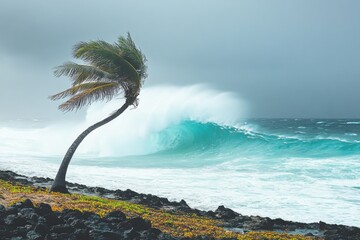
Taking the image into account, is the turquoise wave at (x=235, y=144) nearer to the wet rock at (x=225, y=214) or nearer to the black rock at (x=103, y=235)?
the wet rock at (x=225, y=214)

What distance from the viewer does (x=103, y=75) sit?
13.5m

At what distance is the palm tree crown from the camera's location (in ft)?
43.5

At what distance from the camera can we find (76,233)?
20.4 feet

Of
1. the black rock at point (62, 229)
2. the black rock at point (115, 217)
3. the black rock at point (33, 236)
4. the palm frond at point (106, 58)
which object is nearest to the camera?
the black rock at point (33, 236)

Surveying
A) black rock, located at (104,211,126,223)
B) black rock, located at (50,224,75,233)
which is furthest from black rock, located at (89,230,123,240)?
black rock, located at (104,211,126,223)

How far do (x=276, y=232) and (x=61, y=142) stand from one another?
115 feet

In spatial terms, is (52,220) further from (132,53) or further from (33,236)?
(132,53)

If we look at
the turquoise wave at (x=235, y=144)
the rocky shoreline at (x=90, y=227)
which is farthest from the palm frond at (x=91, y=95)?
the turquoise wave at (x=235, y=144)

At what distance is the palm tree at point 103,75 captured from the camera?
43.4 ft

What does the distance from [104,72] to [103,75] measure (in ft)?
0.34

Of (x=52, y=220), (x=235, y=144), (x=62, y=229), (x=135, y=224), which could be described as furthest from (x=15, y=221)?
(x=235, y=144)

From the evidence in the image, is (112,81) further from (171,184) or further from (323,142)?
(323,142)

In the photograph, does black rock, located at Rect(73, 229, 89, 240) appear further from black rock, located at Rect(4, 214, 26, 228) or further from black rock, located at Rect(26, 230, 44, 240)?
black rock, located at Rect(4, 214, 26, 228)

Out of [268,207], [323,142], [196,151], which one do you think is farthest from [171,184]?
[323,142]
